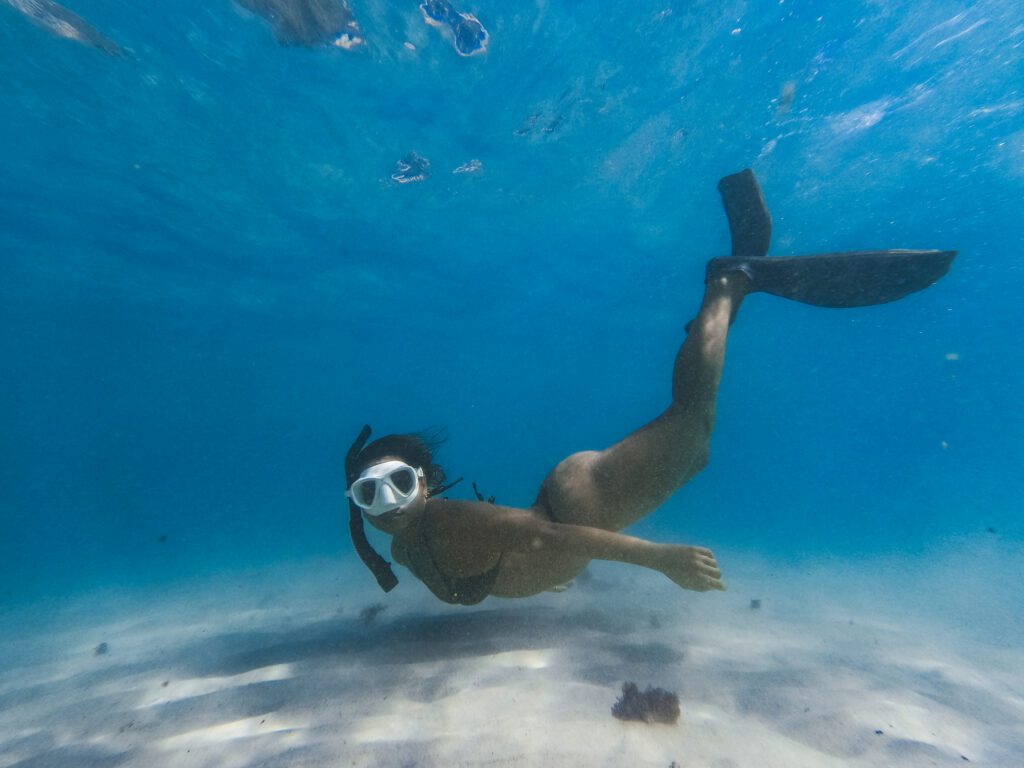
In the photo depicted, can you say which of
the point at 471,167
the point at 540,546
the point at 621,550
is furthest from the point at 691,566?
the point at 471,167

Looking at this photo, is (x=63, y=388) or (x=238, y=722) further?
(x=63, y=388)

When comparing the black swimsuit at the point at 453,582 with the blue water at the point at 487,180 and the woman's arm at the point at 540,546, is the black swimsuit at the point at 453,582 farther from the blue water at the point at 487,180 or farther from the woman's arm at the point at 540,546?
the blue water at the point at 487,180

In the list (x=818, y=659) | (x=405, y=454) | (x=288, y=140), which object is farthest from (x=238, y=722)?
(x=288, y=140)

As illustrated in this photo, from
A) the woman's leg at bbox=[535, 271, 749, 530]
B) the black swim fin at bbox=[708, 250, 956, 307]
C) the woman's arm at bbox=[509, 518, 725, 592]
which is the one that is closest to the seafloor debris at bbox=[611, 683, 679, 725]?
the woman's arm at bbox=[509, 518, 725, 592]

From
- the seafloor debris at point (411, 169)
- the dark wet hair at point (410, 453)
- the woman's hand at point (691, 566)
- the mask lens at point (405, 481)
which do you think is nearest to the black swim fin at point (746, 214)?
the woman's hand at point (691, 566)

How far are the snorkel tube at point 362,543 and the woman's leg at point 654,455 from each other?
4.67ft

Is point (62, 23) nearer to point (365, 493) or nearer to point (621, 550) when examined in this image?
point (365, 493)

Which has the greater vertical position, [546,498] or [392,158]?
[392,158]

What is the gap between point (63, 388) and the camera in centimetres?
4072

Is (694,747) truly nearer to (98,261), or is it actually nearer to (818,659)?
(818,659)

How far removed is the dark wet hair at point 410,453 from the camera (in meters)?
4.17

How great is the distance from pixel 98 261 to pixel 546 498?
24310 mm

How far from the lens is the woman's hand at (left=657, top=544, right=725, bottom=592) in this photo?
10.3 feet

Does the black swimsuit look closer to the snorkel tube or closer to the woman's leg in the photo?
the snorkel tube
